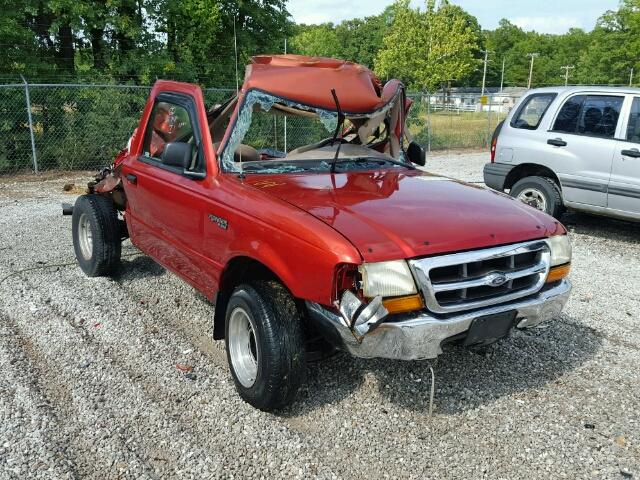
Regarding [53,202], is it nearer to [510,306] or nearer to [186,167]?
[186,167]

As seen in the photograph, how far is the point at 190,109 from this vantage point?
4.27m

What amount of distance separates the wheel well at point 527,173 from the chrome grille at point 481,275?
5.06m

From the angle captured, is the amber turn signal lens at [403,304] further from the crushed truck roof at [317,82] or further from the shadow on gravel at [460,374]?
A: the crushed truck roof at [317,82]

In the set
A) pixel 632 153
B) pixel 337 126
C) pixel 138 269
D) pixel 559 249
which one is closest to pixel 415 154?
pixel 337 126

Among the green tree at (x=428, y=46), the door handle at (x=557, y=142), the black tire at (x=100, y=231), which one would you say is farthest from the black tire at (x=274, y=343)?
the green tree at (x=428, y=46)

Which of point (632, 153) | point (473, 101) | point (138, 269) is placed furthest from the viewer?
point (473, 101)

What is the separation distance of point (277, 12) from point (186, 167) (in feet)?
51.3

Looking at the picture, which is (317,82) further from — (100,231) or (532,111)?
(532,111)

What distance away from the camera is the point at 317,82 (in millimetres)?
4270

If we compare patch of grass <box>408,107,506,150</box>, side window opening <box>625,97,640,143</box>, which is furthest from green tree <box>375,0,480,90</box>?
side window opening <box>625,97,640,143</box>

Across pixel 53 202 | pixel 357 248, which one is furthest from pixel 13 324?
pixel 53 202

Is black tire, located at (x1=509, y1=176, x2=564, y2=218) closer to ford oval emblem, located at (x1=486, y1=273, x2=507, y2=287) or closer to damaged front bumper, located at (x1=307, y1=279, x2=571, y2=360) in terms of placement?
ford oval emblem, located at (x1=486, y1=273, x2=507, y2=287)

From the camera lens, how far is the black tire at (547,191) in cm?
789

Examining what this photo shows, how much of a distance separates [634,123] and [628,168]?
1.84 ft
